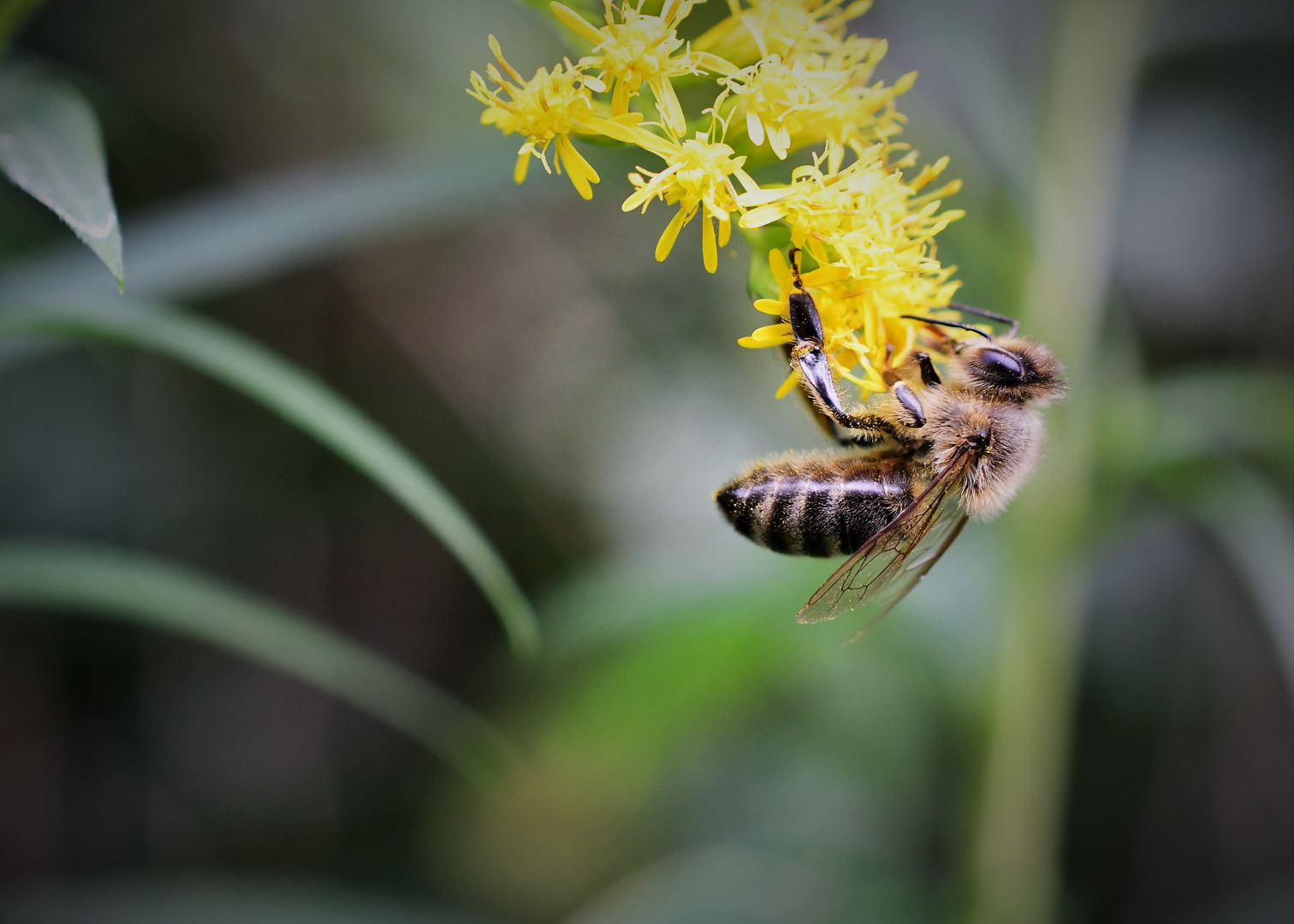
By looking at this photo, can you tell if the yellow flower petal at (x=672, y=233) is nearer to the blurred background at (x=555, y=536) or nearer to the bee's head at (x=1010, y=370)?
the bee's head at (x=1010, y=370)

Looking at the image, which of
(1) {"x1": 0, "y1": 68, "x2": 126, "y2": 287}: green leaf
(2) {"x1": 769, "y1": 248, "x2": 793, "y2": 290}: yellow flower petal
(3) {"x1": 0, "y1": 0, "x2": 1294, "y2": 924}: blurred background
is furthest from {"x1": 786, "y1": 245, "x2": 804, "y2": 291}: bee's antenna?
(3) {"x1": 0, "y1": 0, "x2": 1294, "y2": 924}: blurred background

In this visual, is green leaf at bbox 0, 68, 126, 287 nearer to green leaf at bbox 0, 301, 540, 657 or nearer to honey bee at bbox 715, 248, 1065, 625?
green leaf at bbox 0, 301, 540, 657

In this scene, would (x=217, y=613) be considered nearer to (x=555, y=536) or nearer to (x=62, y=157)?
(x=62, y=157)

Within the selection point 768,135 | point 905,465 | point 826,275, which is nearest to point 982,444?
point 905,465

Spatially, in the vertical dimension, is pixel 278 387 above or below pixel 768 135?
below

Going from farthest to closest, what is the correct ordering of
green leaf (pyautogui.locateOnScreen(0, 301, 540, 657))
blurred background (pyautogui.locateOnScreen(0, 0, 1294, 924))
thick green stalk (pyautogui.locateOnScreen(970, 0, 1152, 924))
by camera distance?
blurred background (pyautogui.locateOnScreen(0, 0, 1294, 924)), thick green stalk (pyautogui.locateOnScreen(970, 0, 1152, 924)), green leaf (pyautogui.locateOnScreen(0, 301, 540, 657))
